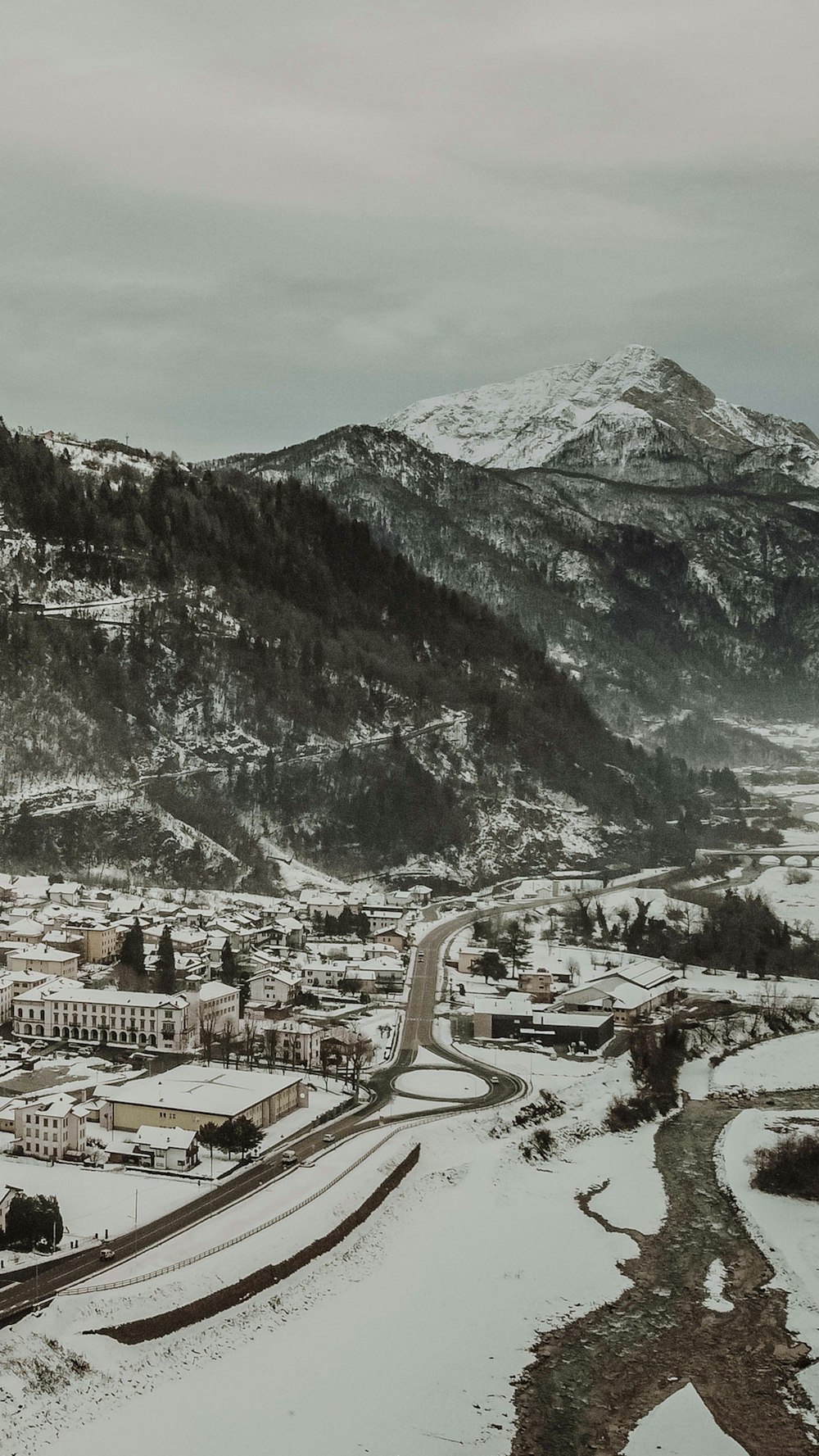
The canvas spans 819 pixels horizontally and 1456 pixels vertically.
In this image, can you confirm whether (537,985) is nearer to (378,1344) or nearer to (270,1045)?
(270,1045)

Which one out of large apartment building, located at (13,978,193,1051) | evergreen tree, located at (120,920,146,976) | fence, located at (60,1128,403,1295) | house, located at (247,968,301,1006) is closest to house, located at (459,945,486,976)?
house, located at (247,968,301,1006)

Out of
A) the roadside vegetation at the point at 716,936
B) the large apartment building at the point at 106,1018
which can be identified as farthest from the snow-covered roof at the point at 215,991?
the roadside vegetation at the point at 716,936

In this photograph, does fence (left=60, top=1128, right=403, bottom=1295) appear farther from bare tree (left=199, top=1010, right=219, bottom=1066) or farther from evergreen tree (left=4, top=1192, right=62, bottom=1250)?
bare tree (left=199, top=1010, right=219, bottom=1066)

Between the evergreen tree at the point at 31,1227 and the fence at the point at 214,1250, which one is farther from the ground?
the evergreen tree at the point at 31,1227

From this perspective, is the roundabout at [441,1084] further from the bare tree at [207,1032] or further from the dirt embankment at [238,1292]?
the dirt embankment at [238,1292]

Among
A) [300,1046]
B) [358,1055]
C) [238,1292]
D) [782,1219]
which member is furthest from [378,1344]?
[300,1046]

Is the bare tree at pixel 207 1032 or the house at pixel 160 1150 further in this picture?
the bare tree at pixel 207 1032
